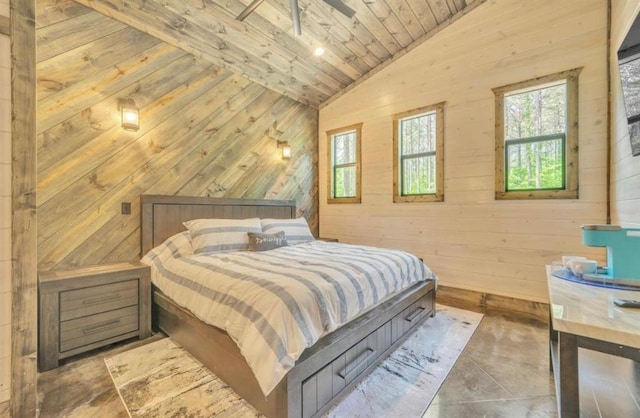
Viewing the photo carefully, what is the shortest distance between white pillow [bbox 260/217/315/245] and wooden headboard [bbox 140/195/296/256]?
398 millimetres

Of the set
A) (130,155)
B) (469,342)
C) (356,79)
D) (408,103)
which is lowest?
(469,342)

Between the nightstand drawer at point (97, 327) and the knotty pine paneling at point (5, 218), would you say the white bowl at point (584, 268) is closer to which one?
the knotty pine paneling at point (5, 218)

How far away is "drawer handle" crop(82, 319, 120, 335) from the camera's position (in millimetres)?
2148

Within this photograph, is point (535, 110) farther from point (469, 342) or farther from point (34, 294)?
point (34, 294)

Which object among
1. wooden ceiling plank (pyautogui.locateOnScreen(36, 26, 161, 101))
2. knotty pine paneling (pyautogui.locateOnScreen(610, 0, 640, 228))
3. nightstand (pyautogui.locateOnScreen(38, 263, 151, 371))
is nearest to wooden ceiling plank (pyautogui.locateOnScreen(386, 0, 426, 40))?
knotty pine paneling (pyautogui.locateOnScreen(610, 0, 640, 228))

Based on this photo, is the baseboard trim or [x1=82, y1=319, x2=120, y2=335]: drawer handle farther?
the baseboard trim

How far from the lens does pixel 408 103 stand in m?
3.96

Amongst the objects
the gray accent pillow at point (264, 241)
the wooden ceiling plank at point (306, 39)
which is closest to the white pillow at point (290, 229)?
the gray accent pillow at point (264, 241)

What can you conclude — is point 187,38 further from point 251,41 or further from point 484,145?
point 484,145

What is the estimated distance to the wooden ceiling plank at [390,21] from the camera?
3.19 metres

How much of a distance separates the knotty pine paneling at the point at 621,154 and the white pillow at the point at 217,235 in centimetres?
325

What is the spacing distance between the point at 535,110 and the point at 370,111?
6.81 feet

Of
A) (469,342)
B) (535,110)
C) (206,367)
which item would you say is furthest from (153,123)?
(535,110)

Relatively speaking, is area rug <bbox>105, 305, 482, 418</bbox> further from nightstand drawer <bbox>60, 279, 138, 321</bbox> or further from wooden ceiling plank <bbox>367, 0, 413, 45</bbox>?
wooden ceiling plank <bbox>367, 0, 413, 45</bbox>
